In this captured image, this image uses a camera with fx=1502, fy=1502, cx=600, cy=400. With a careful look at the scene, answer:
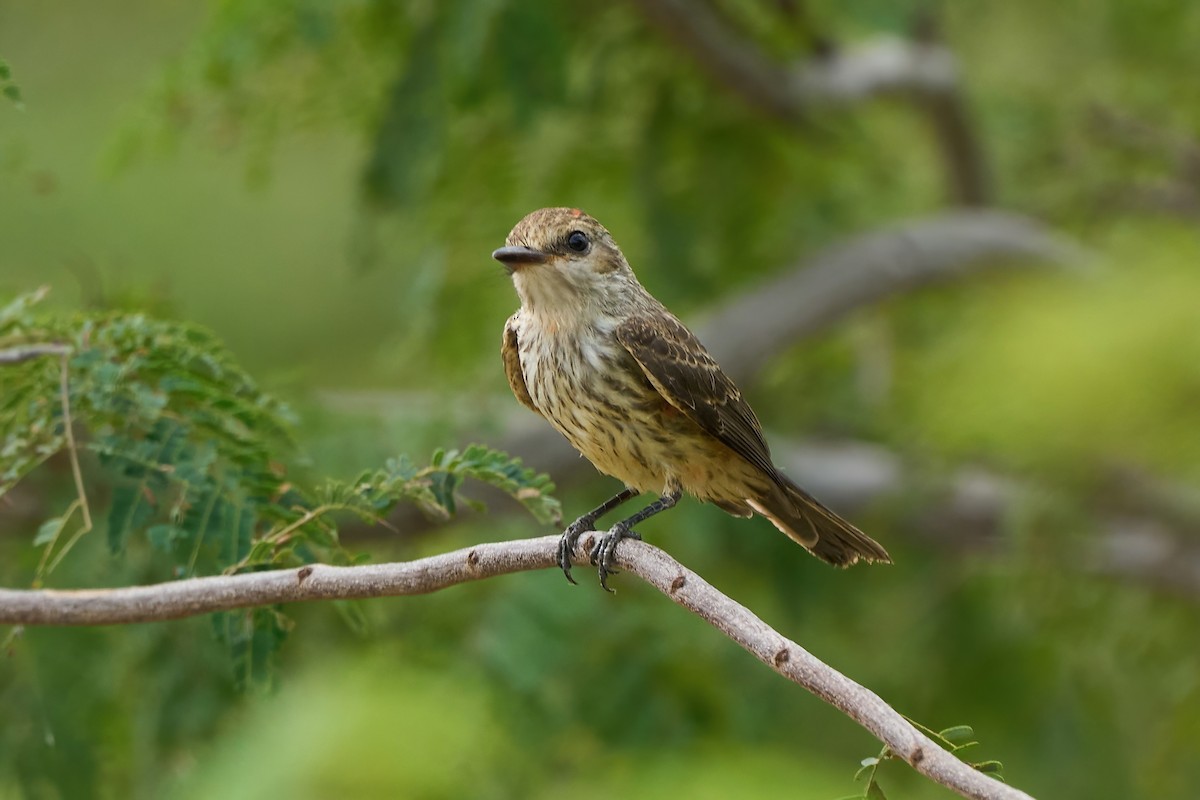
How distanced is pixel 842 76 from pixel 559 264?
3.92m

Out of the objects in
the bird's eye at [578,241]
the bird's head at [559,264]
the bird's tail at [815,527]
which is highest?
the bird's eye at [578,241]

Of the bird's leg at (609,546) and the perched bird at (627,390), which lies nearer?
the bird's leg at (609,546)

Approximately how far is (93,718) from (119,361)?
916 millimetres

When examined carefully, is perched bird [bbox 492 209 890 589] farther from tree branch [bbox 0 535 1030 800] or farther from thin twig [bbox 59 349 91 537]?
thin twig [bbox 59 349 91 537]

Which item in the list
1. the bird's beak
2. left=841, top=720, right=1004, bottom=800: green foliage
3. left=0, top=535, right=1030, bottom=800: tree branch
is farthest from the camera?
the bird's beak

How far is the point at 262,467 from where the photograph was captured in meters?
3.00

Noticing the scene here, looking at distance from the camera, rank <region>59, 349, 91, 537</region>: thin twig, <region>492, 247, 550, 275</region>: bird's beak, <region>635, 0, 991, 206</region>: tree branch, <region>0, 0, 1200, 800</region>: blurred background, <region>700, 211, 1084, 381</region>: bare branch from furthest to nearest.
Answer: <region>700, 211, 1084, 381</region>: bare branch < <region>635, 0, 991, 206</region>: tree branch < <region>492, 247, 550, 275</region>: bird's beak < <region>0, 0, 1200, 800</region>: blurred background < <region>59, 349, 91, 537</region>: thin twig

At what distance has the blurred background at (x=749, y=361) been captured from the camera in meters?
3.34

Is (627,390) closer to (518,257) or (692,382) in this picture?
(692,382)

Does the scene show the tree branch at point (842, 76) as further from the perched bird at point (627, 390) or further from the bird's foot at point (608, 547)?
the bird's foot at point (608, 547)

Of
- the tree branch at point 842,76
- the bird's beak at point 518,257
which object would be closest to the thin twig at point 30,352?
the bird's beak at point 518,257

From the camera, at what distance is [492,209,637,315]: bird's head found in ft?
11.8

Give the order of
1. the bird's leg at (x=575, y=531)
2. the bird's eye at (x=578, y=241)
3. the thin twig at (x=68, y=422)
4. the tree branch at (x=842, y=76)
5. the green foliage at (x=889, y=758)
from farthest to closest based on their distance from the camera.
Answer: the tree branch at (x=842, y=76) → the bird's eye at (x=578, y=241) → the bird's leg at (x=575, y=531) → the thin twig at (x=68, y=422) → the green foliage at (x=889, y=758)

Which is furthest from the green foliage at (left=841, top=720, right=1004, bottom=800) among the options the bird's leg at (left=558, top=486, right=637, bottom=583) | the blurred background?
the bird's leg at (left=558, top=486, right=637, bottom=583)
